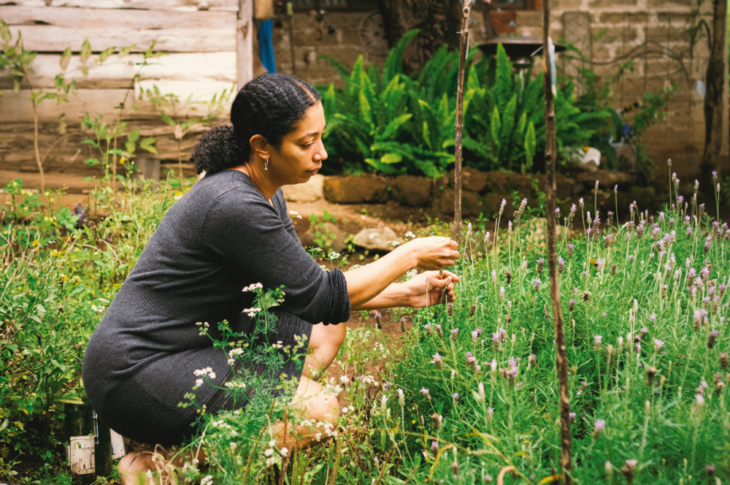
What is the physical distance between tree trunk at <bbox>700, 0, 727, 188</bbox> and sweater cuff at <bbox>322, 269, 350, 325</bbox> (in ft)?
22.5

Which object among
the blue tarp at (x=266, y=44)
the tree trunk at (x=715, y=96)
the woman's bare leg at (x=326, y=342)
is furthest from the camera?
the tree trunk at (x=715, y=96)

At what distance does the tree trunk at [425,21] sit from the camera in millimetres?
7391

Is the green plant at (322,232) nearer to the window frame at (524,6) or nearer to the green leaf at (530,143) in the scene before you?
the green leaf at (530,143)

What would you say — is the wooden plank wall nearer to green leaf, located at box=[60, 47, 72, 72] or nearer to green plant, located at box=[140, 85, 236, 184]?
green plant, located at box=[140, 85, 236, 184]

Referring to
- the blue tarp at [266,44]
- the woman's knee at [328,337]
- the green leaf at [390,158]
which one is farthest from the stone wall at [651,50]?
the woman's knee at [328,337]

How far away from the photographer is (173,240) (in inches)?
80.0

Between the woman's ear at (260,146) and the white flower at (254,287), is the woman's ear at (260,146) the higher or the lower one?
the higher one

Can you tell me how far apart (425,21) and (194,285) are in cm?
622

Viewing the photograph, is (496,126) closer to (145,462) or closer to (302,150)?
(302,150)

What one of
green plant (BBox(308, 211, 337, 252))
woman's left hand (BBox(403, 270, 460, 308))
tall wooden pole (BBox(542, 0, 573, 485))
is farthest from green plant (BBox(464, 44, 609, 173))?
tall wooden pole (BBox(542, 0, 573, 485))

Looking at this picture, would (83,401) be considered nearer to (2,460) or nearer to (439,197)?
(2,460)

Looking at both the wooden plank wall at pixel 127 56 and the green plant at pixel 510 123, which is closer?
the wooden plank wall at pixel 127 56

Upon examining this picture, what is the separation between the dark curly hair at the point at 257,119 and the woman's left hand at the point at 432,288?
771 mm

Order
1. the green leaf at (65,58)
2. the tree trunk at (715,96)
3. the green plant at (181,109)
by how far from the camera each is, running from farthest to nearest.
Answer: the tree trunk at (715,96) < the green plant at (181,109) < the green leaf at (65,58)
